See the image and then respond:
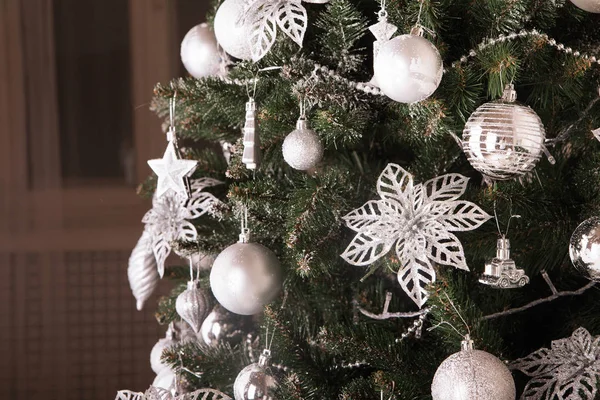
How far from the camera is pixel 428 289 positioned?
1.68 feet

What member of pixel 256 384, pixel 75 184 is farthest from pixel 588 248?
pixel 75 184

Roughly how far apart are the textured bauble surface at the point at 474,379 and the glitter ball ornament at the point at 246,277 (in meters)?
0.18

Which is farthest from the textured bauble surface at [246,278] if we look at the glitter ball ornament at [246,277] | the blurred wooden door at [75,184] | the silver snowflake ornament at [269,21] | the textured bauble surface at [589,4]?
the blurred wooden door at [75,184]

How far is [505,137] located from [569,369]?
19 cm

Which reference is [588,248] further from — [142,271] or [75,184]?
[75,184]

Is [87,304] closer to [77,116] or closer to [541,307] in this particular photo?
[77,116]

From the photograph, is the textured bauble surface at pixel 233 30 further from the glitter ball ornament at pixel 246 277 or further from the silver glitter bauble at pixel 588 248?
the silver glitter bauble at pixel 588 248

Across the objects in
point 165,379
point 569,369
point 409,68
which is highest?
point 409,68

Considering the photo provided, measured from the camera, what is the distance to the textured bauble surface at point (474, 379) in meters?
0.47

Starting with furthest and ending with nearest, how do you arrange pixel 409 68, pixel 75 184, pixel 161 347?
pixel 75 184 < pixel 161 347 < pixel 409 68

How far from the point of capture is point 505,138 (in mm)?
485

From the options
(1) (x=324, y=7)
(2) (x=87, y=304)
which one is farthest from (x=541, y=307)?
(2) (x=87, y=304)

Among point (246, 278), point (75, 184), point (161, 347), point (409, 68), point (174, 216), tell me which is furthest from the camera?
Result: point (75, 184)

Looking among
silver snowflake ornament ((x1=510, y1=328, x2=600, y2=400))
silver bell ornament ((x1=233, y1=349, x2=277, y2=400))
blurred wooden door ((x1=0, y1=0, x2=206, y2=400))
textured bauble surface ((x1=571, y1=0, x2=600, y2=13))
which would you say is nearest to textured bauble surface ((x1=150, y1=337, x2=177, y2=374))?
silver bell ornament ((x1=233, y1=349, x2=277, y2=400))
